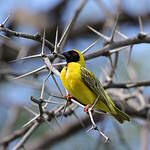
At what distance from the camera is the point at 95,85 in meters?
4.20

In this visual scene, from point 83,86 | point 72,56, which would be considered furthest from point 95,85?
point 72,56

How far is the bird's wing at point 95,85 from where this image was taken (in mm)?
4113

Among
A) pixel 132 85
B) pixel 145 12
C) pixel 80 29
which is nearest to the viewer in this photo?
pixel 132 85

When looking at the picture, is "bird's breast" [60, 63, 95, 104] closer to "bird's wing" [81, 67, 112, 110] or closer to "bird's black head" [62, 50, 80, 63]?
"bird's wing" [81, 67, 112, 110]

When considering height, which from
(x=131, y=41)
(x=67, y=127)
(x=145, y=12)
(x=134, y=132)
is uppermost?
(x=131, y=41)

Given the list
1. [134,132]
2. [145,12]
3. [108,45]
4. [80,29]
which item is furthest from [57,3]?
[108,45]

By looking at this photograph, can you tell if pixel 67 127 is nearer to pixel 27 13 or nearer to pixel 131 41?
pixel 131 41

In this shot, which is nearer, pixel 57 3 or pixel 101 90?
pixel 101 90

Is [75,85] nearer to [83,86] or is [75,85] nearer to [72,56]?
[83,86]

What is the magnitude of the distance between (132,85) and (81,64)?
21.3 inches

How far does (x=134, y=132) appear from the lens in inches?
338

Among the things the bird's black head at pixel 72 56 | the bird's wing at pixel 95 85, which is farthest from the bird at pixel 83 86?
the bird's black head at pixel 72 56

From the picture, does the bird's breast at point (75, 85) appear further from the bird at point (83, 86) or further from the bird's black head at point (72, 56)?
the bird's black head at point (72, 56)

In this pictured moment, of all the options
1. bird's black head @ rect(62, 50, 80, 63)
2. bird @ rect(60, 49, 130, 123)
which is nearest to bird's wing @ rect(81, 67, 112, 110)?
bird @ rect(60, 49, 130, 123)
